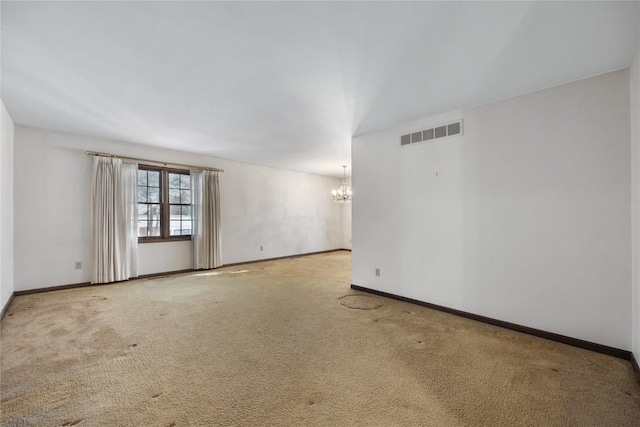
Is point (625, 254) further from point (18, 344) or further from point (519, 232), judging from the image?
point (18, 344)

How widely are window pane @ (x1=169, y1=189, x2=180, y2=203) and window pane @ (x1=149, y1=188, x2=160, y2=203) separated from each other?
229 mm

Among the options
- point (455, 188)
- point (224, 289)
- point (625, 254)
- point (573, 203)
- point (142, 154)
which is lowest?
point (224, 289)

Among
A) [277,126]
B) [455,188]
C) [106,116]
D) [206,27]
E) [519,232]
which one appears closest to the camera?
[206,27]

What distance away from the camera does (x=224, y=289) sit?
4.54 meters

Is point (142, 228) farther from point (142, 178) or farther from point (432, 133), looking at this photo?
point (432, 133)

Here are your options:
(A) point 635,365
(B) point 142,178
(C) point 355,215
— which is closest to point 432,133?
(C) point 355,215

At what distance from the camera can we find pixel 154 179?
5.62m

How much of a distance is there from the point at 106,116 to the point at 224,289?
3.11 m

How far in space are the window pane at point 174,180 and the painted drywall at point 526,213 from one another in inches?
182

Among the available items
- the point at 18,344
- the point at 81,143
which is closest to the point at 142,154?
the point at 81,143

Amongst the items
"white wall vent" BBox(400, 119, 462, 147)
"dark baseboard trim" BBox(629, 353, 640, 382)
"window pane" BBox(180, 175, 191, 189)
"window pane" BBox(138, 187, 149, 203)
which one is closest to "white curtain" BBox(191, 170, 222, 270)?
"window pane" BBox(180, 175, 191, 189)

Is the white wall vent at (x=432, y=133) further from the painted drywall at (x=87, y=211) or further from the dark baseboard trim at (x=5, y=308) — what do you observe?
the dark baseboard trim at (x=5, y=308)

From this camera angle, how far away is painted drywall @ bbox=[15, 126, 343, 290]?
14.0 ft

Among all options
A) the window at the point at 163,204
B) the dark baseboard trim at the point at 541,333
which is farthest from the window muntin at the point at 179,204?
the dark baseboard trim at the point at 541,333
